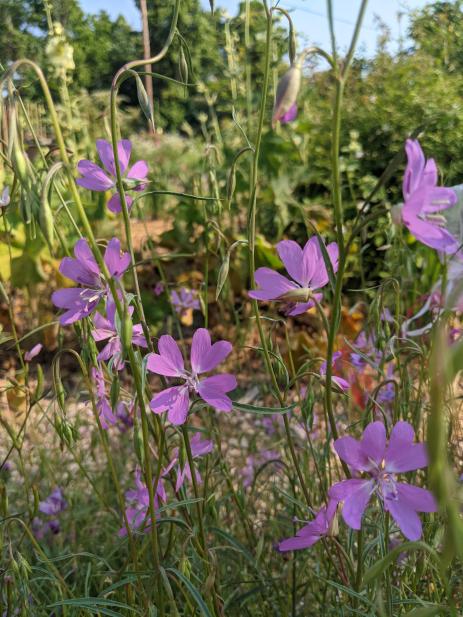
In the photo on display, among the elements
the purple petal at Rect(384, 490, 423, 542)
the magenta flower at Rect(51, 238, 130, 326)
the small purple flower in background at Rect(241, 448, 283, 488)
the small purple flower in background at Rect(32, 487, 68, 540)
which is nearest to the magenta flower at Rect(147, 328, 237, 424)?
the magenta flower at Rect(51, 238, 130, 326)

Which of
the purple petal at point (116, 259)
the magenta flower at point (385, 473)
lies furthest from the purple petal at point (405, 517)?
the purple petal at point (116, 259)

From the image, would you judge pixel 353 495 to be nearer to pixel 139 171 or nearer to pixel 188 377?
pixel 188 377

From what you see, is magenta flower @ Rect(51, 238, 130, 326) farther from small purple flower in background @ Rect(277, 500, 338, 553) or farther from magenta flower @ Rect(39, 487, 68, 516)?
magenta flower @ Rect(39, 487, 68, 516)

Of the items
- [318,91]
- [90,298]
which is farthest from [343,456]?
[318,91]

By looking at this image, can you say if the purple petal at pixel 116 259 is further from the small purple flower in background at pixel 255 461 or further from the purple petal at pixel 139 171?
the small purple flower in background at pixel 255 461

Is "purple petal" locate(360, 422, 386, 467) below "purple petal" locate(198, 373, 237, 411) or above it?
below
